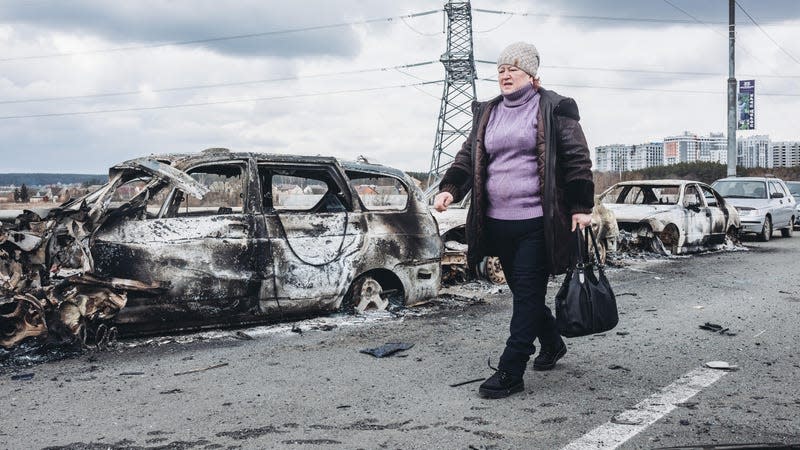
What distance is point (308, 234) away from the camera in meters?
6.72

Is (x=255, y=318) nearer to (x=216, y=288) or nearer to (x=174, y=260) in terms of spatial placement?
(x=216, y=288)

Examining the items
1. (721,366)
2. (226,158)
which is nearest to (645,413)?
(721,366)

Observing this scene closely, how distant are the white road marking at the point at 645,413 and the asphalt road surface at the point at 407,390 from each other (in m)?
0.01

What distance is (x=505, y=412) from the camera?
4.04 m

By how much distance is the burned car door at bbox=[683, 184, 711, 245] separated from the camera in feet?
45.7

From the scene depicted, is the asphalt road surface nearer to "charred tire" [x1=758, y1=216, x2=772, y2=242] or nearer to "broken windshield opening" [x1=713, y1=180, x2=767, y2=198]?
"charred tire" [x1=758, y1=216, x2=772, y2=242]

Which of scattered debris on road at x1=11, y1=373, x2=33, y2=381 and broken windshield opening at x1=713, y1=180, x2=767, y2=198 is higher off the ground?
broken windshield opening at x1=713, y1=180, x2=767, y2=198

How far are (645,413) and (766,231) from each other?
631 inches

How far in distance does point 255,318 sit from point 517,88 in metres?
3.38

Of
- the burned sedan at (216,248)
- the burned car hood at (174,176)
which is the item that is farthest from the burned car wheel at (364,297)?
the burned car hood at (174,176)

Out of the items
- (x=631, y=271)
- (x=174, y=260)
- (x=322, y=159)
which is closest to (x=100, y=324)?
(x=174, y=260)

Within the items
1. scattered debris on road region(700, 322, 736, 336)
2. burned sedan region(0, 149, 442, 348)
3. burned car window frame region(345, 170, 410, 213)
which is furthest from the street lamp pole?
burned sedan region(0, 149, 442, 348)

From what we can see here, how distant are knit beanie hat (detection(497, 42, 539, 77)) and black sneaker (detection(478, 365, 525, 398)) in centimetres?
185

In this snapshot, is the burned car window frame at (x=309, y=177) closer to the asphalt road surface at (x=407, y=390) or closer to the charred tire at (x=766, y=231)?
the asphalt road surface at (x=407, y=390)
